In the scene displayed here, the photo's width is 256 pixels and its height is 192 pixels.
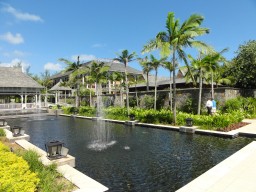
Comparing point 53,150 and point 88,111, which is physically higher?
point 88,111

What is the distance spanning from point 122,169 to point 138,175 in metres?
0.84

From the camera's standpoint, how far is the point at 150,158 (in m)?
9.80

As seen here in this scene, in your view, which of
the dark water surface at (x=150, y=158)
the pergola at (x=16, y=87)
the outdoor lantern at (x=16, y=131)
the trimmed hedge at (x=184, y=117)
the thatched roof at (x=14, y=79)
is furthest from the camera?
the thatched roof at (x=14, y=79)

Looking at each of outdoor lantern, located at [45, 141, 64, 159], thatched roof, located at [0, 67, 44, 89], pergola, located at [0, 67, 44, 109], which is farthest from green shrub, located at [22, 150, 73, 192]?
thatched roof, located at [0, 67, 44, 89]

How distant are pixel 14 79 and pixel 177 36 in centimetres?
3071

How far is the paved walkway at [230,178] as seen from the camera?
20.0 ft

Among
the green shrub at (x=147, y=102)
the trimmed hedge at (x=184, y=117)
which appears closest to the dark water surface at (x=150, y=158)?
the trimmed hedge at (x=184, y=117)

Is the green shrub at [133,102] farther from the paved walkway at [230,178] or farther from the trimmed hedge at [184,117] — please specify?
the paved walkway at [230,178]

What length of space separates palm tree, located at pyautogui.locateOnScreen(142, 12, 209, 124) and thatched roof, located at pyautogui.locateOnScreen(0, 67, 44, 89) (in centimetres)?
2655

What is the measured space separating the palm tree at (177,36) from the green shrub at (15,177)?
12959 millimetres

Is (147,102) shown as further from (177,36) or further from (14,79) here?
(14,79)

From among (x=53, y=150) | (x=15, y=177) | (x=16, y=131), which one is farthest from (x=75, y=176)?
(x=16, y=131)

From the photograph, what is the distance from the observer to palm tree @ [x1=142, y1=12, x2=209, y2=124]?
1682cm

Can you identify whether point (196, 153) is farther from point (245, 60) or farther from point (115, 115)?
point (245, 60)
